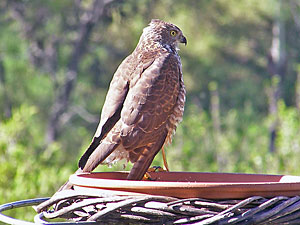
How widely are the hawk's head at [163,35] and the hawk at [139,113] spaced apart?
0.33 m

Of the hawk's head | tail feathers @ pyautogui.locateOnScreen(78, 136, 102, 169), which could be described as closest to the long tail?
tail feathers @ pyautogui.locateOnScreen(78, 136, 102, 169)

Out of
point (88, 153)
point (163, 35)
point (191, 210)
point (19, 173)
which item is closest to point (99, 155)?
point (88, 153)

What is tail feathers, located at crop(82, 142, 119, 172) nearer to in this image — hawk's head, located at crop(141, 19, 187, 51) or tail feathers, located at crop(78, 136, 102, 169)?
tail feathers, located at crop(78, 136, 102, 169)

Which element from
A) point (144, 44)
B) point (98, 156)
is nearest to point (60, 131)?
point (144, 44)

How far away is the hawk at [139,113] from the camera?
7.30 ft

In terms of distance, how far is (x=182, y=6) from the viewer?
562 inches

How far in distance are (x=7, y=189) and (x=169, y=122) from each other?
10.0 feet

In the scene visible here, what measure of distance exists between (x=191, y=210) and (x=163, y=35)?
168 centimetres

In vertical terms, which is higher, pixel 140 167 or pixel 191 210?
pixel 140 167

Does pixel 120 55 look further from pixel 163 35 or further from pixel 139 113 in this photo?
pixel 139 113

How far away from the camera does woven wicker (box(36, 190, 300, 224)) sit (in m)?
1.67

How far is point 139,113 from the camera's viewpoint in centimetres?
234

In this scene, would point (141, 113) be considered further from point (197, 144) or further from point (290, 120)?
point (197, 144)

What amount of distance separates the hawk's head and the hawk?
1.10 ft
